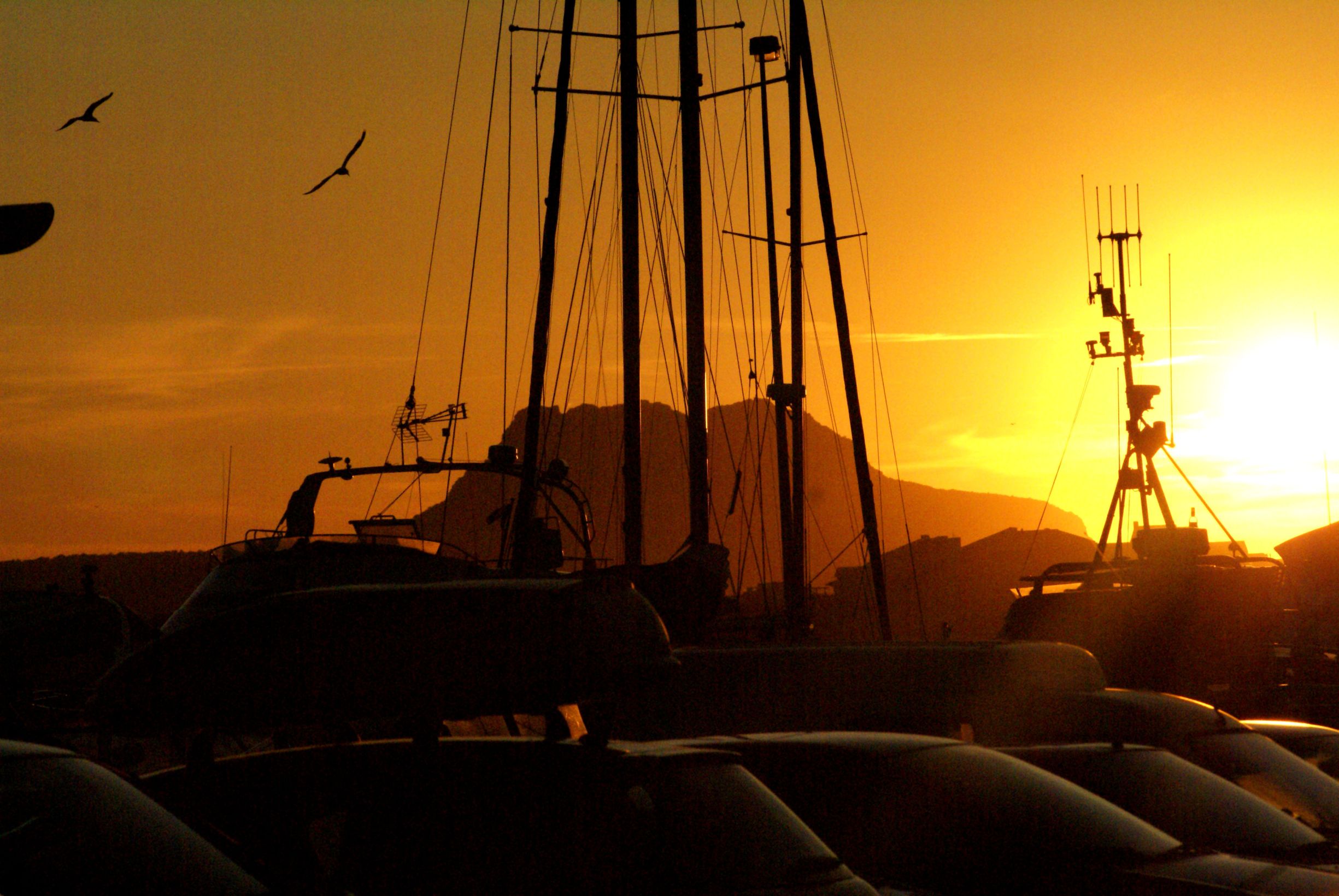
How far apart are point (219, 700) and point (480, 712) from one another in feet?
3.07

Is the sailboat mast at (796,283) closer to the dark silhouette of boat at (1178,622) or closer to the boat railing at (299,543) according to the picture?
the dark silhouette of boat at (1178,622)

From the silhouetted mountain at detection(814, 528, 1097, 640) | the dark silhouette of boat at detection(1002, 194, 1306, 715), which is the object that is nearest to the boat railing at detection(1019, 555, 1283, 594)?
the dark silhouette of boat at detection(1002, 194, 1306, 715)

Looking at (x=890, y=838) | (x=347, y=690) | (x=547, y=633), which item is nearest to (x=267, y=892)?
(x=347, y=690)

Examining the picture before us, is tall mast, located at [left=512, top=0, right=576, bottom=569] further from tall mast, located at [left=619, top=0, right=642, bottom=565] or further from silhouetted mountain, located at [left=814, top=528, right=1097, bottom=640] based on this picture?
silhouetted mountain, located at [left=814, top=528, right=1097, bottom=640]

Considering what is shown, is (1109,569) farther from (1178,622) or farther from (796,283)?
(796,283)

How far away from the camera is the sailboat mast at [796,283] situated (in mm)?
25438

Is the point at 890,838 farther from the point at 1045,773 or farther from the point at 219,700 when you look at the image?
the point at 219,700

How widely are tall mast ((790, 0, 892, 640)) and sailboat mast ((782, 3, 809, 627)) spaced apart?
0.18m

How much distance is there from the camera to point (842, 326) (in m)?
22.9

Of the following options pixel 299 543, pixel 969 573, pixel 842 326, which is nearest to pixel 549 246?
pixel 842 326

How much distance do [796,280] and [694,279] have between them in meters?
7.98

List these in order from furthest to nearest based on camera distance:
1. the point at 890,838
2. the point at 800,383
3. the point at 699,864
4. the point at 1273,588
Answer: the point at 800,383, the point at 1273,588, the point at 890,838, the point at 699,864

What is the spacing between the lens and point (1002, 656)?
34.3ft

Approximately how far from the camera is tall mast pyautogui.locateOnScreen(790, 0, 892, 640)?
2208 cm
